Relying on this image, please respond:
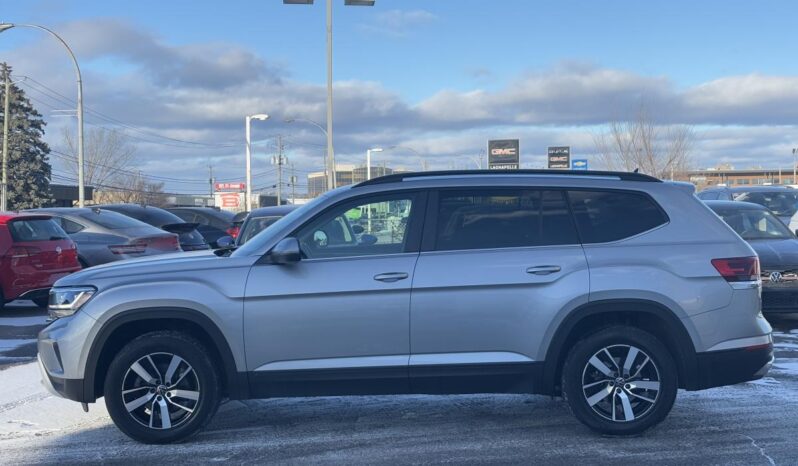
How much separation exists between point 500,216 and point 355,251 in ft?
3.50

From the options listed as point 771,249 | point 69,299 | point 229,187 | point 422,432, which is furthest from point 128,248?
point 229,187

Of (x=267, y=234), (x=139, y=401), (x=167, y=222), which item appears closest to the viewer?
(x=139, y=401)

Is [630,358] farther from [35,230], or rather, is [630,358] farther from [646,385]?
[35,230]

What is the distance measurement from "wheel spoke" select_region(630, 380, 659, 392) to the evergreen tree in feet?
152

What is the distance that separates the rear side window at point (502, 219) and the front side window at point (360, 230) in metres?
0.28

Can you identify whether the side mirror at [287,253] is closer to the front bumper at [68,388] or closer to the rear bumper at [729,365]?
the front bumper at [68,388]

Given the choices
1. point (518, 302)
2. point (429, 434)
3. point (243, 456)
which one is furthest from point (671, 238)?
point (243, 456)

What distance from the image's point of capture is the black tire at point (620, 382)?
513 cm

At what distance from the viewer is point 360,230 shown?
5309 mm

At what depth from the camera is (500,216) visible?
5.28 m

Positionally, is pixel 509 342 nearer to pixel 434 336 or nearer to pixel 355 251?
pixel 434 336

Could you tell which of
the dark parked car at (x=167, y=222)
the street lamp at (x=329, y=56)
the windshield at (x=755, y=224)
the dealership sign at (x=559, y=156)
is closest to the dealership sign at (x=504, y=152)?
the dealership sign at (x=559, y=156)

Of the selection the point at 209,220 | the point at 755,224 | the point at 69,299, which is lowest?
the point at 69,299

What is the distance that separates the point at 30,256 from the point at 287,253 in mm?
7259
